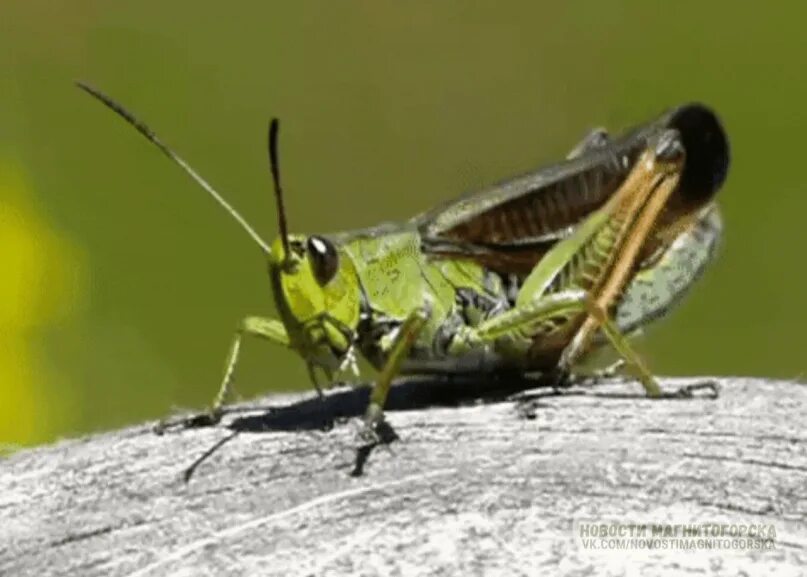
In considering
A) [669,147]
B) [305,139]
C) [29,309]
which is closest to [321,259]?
[669,147]

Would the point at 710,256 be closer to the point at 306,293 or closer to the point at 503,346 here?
the point at 503,346

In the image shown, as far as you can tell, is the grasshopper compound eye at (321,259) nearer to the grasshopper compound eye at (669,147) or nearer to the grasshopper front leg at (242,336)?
the grasshopper front leg at (242,336)

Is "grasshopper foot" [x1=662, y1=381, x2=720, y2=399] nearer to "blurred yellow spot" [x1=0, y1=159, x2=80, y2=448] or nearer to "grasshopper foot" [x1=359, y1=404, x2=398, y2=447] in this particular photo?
"grasshopper foot" [x1=359, y1=404, x2=398, y2=447]

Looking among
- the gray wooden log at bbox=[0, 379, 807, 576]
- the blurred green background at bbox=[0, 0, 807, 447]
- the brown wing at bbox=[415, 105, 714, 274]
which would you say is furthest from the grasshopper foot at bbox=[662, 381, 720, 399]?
the blurred green background at bbox=[0, 0, 807, 447]

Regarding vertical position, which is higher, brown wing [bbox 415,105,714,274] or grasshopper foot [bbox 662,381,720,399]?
brown wing [bbox 415,105,714,274]

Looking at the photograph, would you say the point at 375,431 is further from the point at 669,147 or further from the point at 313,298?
the point at 669,147

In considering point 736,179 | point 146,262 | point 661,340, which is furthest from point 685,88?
point 146,262
